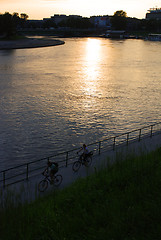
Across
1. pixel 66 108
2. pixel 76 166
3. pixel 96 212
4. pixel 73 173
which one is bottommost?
pixel 66 108

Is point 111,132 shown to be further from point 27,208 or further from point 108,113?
point 27,208

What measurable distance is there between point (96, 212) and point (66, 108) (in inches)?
828

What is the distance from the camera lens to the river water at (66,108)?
2075 centimetres

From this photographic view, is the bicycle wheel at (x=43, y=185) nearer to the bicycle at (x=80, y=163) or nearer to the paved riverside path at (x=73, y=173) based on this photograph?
the paved riverside path at (x=73, y=173)

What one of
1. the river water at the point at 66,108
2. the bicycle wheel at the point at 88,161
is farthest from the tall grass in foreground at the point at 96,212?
the river water at the point at 66,108

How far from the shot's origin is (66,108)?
29953 mm

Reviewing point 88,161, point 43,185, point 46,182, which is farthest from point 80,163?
point 43,185

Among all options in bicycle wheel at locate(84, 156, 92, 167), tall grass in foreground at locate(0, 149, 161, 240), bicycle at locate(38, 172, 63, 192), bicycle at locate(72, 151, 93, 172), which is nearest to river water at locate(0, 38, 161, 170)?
bicycle wheel at locate(84, 156, 92, 167)

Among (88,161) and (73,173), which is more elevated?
(88,161)

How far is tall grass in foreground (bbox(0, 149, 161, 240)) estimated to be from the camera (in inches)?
338

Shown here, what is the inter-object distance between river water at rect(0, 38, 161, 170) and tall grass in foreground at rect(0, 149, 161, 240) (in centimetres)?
768

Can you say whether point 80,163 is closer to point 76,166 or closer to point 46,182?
point 76,166

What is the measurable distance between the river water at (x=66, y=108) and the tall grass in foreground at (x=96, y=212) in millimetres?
7676

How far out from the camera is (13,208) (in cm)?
946
